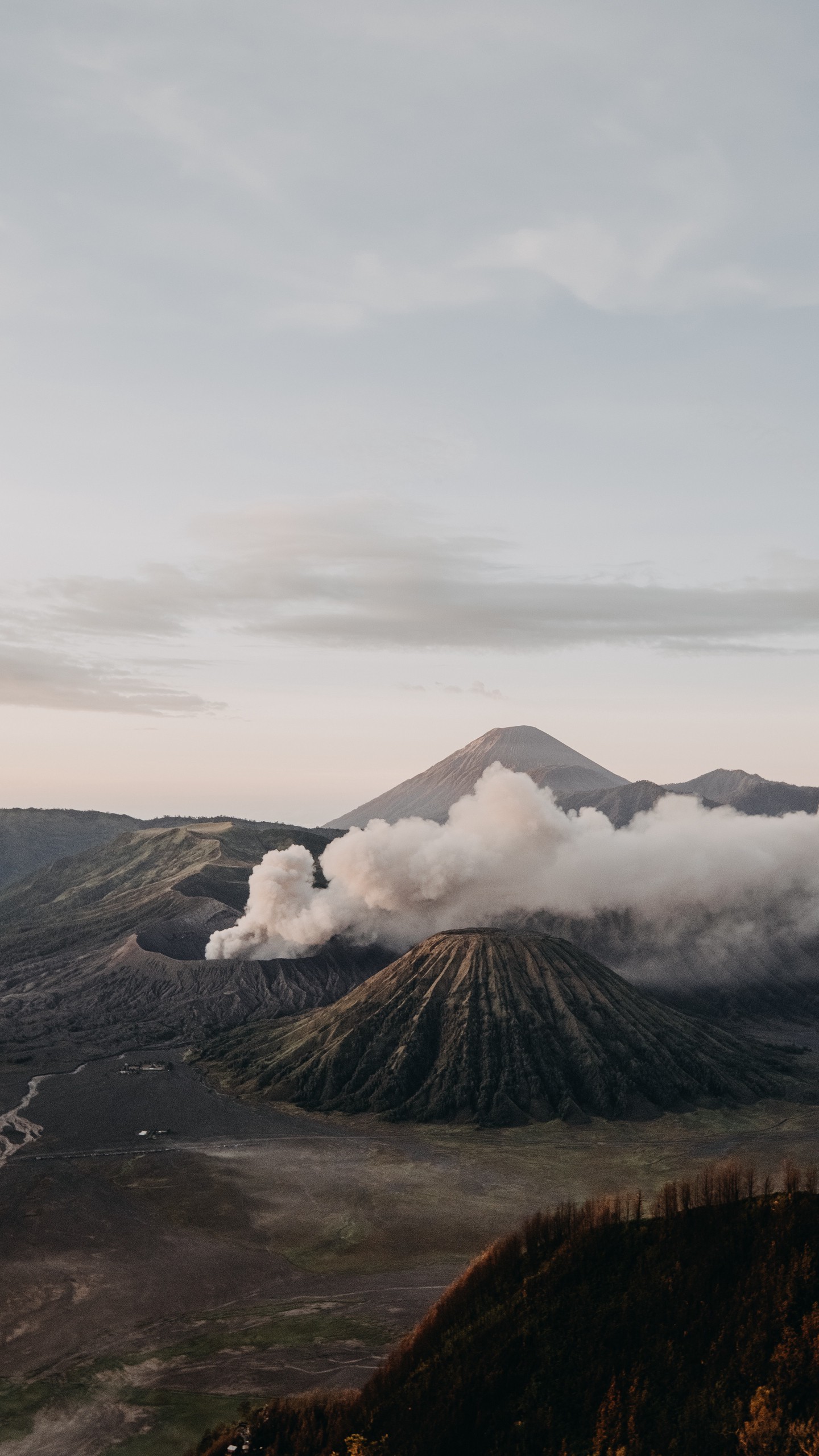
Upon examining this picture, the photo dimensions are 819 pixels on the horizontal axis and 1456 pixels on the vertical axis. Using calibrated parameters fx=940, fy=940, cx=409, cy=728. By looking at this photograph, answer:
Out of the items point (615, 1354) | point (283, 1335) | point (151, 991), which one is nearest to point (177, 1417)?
point (283, 1335)

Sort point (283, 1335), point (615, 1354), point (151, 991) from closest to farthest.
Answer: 1. point (615, 1354)
2. point (283, 1335)
3. point (151, 991)

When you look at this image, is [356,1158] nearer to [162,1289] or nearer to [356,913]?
[162,1289]

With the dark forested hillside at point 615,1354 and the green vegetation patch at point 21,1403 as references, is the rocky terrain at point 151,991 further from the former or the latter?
the dark forested hillside at point 615,1354

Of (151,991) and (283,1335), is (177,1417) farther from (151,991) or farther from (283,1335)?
(151,991)

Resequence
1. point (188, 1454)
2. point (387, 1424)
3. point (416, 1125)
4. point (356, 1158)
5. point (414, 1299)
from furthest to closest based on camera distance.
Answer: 1. point (416, 1125)
2. point (356, 1158)
3. point (414, 1299)
4. point (188, 1454)
5. point (387, 1424)

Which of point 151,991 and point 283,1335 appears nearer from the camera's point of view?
point 283,1335

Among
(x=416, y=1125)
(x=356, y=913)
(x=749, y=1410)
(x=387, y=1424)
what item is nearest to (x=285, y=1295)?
(x=387, y=1424)
